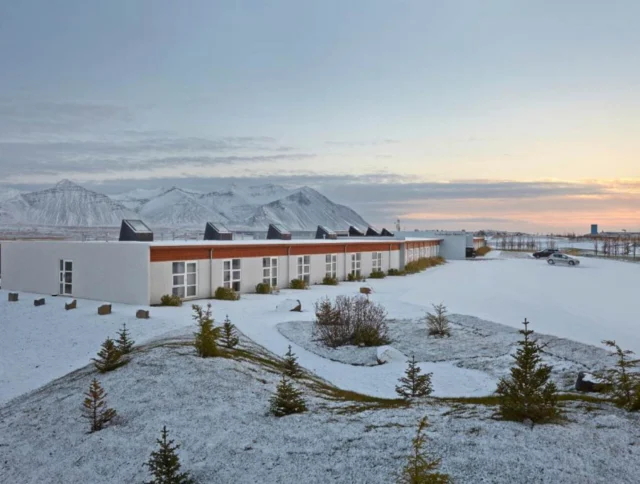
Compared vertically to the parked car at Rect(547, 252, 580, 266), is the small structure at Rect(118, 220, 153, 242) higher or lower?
higher

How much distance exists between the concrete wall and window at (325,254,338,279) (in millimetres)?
13688

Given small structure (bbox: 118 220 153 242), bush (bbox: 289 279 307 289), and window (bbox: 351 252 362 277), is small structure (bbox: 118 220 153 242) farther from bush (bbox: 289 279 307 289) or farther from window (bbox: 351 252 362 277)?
window (bbox: 351 252 362 277)

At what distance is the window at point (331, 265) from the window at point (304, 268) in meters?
1.83

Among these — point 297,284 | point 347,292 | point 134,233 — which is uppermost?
point 134,233

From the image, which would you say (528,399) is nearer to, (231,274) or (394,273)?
(231,274)

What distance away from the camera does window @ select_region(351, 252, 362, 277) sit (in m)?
34.9

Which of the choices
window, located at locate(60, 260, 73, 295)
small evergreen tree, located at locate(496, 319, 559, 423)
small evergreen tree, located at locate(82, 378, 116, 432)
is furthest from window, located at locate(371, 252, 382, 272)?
small evergreen tree, located at locate(496, 319, 559, 423)

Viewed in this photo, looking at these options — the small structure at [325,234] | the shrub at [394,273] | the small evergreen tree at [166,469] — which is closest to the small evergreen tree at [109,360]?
the small evergreen tree at [166,469]

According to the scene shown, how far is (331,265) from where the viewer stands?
107 ft

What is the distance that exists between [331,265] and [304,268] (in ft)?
9.40

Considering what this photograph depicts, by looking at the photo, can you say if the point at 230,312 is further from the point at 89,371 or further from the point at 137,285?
the point at 89,371

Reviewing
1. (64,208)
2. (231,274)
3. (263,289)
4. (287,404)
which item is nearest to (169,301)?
(231,274)

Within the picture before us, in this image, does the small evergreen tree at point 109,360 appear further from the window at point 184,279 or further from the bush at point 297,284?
the bush at point 297,284

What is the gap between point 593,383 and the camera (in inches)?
385
